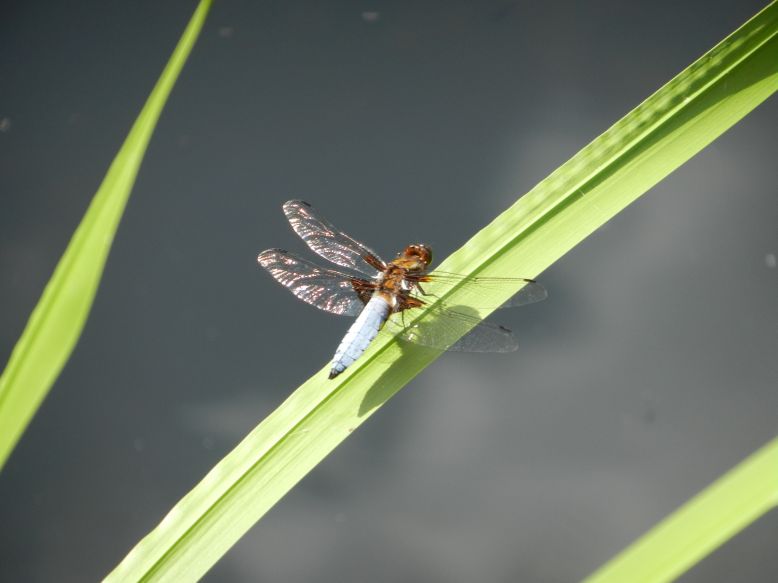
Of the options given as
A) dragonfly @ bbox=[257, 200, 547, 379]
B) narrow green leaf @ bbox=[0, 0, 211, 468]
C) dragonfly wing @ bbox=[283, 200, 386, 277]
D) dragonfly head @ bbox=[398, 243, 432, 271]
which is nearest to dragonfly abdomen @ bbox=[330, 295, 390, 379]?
dragonfly @ bbox=[257, 200, 547, 379]

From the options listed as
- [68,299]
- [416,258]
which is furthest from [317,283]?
[68,299]

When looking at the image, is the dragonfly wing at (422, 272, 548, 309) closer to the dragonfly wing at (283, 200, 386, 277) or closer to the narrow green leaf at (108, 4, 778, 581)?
the narrow green leaf at (108, 4, 778, 581)

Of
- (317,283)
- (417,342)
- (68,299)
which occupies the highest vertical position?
(317,283)

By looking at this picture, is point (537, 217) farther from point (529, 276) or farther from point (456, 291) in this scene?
point (456, 291)

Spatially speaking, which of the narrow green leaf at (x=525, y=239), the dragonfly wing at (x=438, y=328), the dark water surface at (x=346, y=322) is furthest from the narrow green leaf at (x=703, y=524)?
the dark water surface at (x=346, y=322)

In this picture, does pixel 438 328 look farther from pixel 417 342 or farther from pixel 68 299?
pixel 68 299

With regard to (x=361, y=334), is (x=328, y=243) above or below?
above

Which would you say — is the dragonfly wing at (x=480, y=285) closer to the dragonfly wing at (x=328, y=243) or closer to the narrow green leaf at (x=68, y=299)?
the dragonfly wing at (x=328, y=243)

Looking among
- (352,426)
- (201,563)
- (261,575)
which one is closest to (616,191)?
(352,426)
